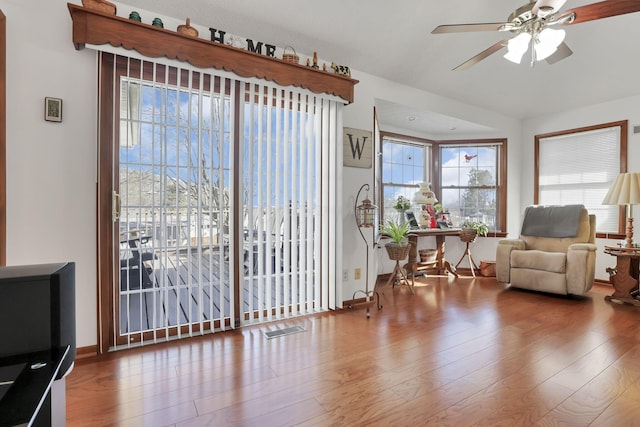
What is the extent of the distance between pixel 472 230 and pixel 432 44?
277 centimetres

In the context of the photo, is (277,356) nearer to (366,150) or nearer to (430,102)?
(366,150)

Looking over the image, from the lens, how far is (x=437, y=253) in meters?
4.80

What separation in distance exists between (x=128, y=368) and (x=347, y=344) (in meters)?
1.50

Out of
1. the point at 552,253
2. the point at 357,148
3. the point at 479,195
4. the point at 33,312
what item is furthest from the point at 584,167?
the point at 33,312

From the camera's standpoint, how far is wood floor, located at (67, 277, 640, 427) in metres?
1.54

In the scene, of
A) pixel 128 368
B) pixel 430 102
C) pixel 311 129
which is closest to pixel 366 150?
pixel 311 129

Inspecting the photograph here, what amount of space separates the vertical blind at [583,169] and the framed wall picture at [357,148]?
3.35m

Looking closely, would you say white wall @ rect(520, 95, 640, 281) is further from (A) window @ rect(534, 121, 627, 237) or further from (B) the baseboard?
(B) the baseboard

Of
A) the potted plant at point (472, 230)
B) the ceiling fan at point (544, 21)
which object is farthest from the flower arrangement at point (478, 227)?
the ceiling fan at point (544, 21)

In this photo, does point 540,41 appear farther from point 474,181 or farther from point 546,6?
point 474,181

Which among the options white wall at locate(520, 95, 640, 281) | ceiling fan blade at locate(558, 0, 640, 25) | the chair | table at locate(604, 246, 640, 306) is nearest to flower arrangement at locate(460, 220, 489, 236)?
the chair

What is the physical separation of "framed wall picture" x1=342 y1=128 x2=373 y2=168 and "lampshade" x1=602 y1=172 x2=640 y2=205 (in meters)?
2.81

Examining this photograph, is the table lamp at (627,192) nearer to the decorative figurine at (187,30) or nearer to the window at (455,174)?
the window at (455,174)

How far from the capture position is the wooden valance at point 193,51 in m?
1.99
